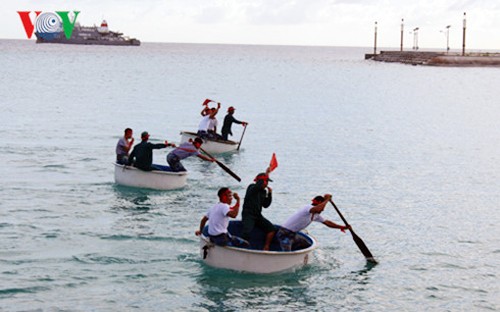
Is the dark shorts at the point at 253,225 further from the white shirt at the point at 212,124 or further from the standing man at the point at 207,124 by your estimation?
the white shirt at the point at 212,124

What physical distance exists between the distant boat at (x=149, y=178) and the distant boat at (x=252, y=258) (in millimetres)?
7872

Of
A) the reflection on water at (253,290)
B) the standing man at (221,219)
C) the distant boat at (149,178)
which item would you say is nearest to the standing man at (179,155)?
the distant boat at (149,178)

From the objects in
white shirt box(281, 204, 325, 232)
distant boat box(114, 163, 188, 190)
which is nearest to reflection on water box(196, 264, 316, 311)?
white shirt box(281, 204, 325, 232)

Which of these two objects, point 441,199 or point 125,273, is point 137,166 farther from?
point 441,199

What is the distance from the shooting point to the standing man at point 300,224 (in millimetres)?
16969

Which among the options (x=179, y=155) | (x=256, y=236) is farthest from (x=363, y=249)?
(x=179, y=155)

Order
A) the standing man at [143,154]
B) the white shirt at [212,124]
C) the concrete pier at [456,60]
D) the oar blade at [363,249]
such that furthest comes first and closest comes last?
the concrete pier at [456,60] < the white shirt at [212,124] < the standing man at [143,154] < the oar blade at [363,249]

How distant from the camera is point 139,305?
51.3 feet

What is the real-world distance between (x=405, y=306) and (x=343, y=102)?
54991 millimetres

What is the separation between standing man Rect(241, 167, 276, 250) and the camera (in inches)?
667

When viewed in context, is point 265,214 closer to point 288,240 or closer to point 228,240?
point 288,240

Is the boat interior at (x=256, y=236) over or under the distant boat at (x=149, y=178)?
under

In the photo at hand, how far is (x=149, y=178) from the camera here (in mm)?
24844

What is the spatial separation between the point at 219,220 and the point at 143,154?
8419mm
